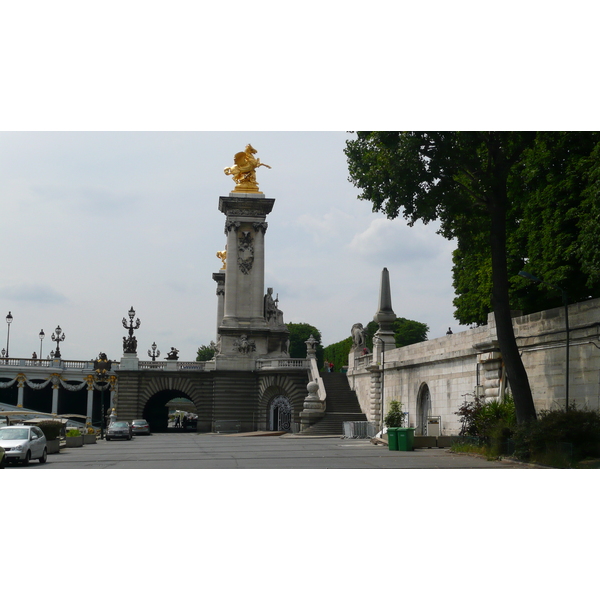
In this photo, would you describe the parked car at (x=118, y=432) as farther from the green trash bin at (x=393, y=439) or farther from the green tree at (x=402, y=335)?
the green tree at (x=402, y=335)

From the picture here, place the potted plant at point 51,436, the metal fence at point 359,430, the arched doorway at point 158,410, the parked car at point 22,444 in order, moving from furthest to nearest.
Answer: the arched doorway at point 158,410 → the metal fence at point 359,430 → the potted plant at point 51,436 → the parked car at point 22,444

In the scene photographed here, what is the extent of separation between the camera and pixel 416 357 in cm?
3675

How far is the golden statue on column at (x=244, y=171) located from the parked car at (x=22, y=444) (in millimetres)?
40425

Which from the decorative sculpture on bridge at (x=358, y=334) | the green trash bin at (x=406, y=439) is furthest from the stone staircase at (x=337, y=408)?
the green trash bin at (x=406, y=439)

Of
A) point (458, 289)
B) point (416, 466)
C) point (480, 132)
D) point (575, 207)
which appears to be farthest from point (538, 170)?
point (458, 289)

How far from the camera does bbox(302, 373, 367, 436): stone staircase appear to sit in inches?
1828

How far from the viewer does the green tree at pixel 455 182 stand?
77.5 ft

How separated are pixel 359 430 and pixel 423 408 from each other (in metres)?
6.33

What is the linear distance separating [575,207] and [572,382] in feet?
19.7

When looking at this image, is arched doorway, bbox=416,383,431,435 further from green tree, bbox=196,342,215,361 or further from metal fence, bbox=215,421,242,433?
green tree, bbox=196,342,215,361

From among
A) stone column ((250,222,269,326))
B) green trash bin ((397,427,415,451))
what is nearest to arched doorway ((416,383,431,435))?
green trash bin ((397,427,415,451))

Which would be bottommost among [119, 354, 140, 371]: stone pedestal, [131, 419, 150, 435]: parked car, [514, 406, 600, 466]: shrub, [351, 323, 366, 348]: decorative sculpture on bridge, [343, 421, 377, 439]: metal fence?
[131, 419, 150, 435]: parked car

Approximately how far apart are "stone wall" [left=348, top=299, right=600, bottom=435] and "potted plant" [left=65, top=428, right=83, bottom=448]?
1623 centimetres

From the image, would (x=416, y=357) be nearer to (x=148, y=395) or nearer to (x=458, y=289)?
(x=458, y=289)
